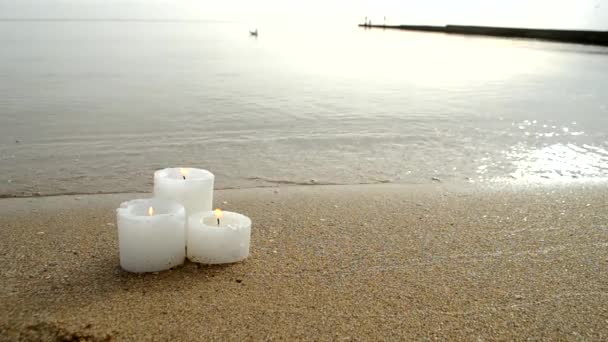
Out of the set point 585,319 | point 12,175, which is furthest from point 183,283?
point 12,175

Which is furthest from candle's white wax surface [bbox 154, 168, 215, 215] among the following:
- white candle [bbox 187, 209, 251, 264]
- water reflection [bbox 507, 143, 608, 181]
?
water reflection [bbox 507, 143, 608, 181]

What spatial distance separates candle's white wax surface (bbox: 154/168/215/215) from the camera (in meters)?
2.56

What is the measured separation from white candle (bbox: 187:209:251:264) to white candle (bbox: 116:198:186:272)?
0.18 feet

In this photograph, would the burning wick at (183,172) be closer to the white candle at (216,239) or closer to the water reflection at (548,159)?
the white candle at (216,239)

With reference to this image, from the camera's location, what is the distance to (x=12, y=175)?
14.1 feet

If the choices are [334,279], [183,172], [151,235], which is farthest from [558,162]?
[151,235]

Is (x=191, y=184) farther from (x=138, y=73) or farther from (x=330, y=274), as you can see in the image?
(x=138, y=73)

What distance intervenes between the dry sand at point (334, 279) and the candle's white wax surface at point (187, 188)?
1.11ft

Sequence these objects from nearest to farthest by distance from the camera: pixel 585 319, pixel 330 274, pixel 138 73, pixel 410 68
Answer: pixel 585 319 → pixel 330 274 → pixel 138 73 → pixel 410 68

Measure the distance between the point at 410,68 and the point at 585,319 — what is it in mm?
16159

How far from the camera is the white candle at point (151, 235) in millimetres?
2227

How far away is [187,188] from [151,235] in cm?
39

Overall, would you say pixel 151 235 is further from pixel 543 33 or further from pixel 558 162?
pixel 543 33

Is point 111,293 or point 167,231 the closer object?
point 111,293
